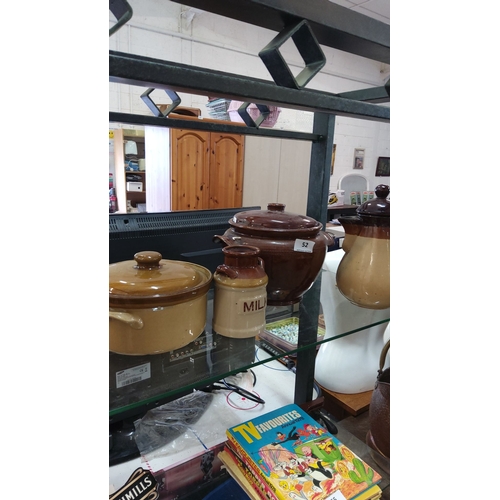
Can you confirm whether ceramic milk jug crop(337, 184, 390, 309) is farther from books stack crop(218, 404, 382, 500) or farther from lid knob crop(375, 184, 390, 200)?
books stack crop(218, 404, 382, 500)

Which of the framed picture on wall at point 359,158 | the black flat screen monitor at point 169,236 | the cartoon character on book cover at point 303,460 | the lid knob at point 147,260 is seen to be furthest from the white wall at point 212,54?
the lid knob at point 147,260

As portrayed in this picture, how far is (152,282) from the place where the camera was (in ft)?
1.49

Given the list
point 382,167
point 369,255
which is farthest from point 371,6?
point 369,255

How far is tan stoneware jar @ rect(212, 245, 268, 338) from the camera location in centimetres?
52

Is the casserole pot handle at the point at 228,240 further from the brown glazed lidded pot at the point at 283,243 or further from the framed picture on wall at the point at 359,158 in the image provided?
the framed picture on wall at the point at 359,158

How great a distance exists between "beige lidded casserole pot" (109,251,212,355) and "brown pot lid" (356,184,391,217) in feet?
1.22

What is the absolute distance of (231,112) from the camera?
2896 mm

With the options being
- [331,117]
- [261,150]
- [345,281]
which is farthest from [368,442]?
[261,150]

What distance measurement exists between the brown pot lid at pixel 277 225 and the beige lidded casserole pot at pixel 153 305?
15cm

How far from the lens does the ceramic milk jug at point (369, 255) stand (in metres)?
0.68

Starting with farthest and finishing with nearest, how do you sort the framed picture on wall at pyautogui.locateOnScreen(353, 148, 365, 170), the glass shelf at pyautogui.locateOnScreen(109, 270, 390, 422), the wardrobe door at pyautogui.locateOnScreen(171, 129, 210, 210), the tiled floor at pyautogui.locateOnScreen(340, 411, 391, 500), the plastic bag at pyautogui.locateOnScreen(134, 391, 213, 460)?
the framed picture on wall at pyautogui.locateOnScreen(353, 148, 365, 170)
the wardrobe door at pyautogui.locateOnScreen(171, 129, 210, 210)
the tiled floor at pyautogui.locateOnScreen(340, 411, 391, 500)
the plastic bag at pyautogui.locateOnScreen(134, 391, 213, 460)
the glass shelf at pyautogui.locateOnScreen(109, 270, 390, 422)

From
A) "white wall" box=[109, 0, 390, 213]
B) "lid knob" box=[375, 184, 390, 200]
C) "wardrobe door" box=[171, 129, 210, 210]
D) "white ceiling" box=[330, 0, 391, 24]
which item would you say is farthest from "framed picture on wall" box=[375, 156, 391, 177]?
"lid knob" box=[375, 184, 390, 200]

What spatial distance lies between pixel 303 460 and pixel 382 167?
18.1 feet
